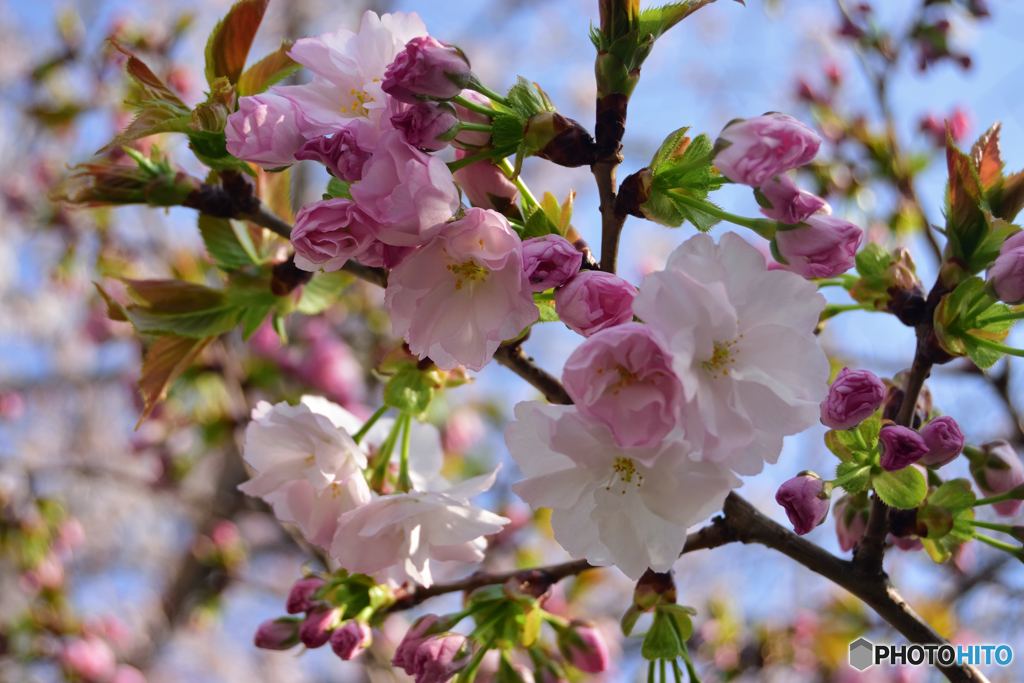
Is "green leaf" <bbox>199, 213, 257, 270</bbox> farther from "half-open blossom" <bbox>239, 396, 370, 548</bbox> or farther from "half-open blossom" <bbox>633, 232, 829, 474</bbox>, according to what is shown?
"half-open blossom" <bbox>633, 232, 829, 474</bbox>

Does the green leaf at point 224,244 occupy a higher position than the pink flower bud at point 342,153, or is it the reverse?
the green leaf at point 224,244

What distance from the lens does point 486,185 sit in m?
0.73

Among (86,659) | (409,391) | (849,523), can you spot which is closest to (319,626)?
(409,391)

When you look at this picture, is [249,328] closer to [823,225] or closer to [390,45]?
[390,45]

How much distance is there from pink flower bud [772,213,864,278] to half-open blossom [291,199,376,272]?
40cm

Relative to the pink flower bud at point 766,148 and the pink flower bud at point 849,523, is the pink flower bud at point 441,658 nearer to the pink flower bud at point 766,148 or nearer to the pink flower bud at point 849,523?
the pink flower bud at point 849,523

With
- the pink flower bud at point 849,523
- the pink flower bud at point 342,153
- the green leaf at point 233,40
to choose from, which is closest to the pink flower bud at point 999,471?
the pink flower bud at point 849,523

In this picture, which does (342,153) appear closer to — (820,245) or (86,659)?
(820,245)

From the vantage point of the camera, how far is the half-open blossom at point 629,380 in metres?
0.55

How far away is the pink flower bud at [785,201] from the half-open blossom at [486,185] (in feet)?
0.82

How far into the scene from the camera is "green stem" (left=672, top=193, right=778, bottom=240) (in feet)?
2.24

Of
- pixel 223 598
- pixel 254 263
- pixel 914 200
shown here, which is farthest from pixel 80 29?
pixel 914 200

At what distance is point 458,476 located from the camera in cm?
278

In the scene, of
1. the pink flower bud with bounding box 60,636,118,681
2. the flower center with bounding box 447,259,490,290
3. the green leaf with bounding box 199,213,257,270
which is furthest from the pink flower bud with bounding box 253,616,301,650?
the pink flower bud with bounding box 60,636,118,681
